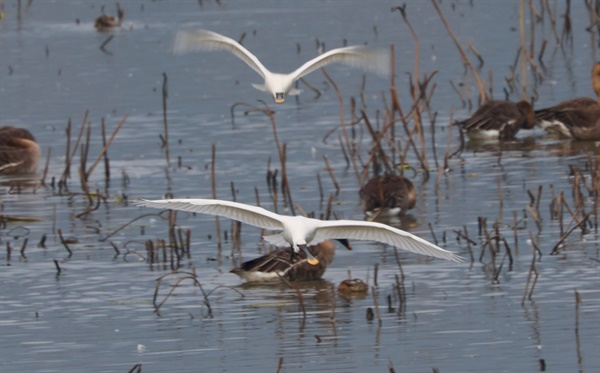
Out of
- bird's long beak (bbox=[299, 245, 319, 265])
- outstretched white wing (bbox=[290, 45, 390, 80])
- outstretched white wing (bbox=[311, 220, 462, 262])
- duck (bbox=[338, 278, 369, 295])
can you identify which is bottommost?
duck (bbox=[338, 278, 369, 295])

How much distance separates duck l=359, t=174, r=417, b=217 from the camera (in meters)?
12.7

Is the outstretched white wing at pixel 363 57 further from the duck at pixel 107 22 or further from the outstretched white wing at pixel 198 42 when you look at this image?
the duck at pixel 107 22

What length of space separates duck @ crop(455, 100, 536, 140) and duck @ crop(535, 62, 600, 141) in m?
0.17

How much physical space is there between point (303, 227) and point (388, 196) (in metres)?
4.58

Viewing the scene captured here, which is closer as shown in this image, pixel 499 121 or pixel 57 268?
pixel 57 268

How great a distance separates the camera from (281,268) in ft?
34.2

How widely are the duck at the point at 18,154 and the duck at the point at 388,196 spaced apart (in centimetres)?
427

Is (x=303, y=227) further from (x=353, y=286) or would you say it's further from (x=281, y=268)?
(x=281, y=268)

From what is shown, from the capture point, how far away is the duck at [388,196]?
12.7 m

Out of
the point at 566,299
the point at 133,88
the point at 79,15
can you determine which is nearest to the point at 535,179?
the point at 566,299

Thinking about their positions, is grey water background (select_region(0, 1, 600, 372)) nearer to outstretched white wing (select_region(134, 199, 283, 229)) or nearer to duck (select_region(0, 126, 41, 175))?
duck (select_region(0, 126, 41, 175))

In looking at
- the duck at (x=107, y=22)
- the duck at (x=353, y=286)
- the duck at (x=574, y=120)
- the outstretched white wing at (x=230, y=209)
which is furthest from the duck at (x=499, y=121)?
the duck at (x=107, y=22)

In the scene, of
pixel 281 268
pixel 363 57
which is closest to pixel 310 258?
pixel 281 268

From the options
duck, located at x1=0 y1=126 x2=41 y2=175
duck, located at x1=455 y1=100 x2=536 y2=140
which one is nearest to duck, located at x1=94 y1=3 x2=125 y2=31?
duck, located at x1=455 y1=100 x2=536 y2=140
